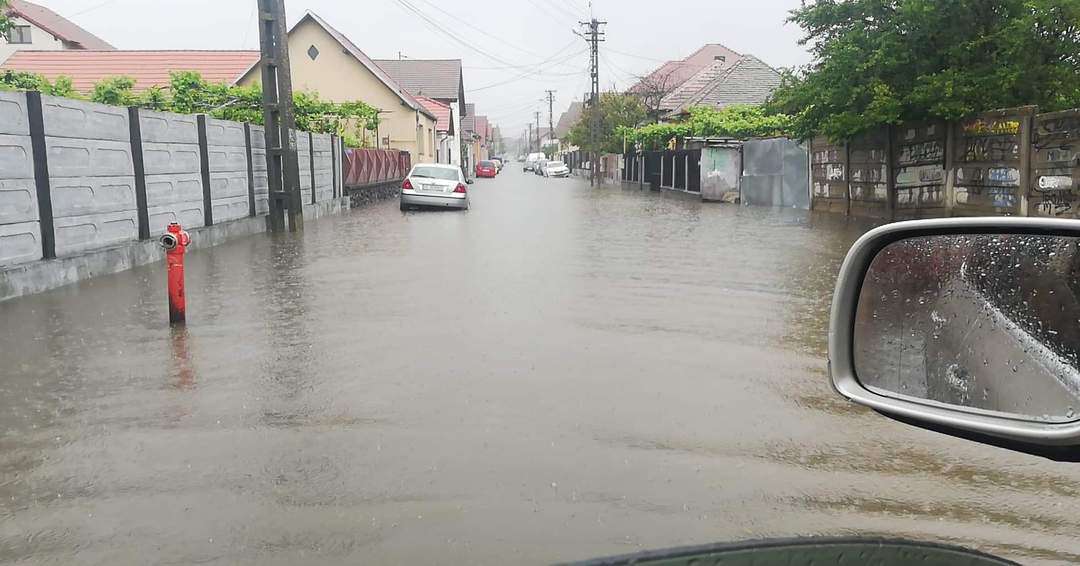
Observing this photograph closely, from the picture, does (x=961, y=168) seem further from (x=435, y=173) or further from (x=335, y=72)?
(x=335, y=72)

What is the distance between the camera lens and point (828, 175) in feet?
77.4

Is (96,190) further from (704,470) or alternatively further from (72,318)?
(704,470)

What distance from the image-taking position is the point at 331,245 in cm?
1591

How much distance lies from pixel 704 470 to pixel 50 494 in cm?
296

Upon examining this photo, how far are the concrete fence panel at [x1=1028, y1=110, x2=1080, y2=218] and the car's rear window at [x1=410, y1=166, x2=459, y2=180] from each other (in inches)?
616

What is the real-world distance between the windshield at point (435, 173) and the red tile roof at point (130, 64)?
69.0 ft

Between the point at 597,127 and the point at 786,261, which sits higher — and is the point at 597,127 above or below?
above

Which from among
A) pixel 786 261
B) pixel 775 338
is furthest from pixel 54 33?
pixel 775 338

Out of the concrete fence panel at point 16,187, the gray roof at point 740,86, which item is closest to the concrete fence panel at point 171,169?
the concrete fence panel at point 16,187

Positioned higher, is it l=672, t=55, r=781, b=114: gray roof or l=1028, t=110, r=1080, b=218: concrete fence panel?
l=672, t=55, r=781, b=114: gray roof

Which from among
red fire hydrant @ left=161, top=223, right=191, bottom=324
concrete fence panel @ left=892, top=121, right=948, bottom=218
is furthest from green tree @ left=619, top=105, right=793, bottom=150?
red fire hydrant @ left=161, top=223, right=191, bottom=324

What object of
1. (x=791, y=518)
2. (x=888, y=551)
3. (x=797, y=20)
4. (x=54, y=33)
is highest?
(x=54, y=33)

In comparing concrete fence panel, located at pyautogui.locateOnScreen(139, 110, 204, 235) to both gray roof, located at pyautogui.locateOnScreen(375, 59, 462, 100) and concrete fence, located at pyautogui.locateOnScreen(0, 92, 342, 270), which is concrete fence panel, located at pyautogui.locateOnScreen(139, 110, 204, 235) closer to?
concrete fence, located at pyautogui.locateOnScreen(0, 92, 342, 270)

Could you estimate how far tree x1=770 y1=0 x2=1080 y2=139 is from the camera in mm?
15297
